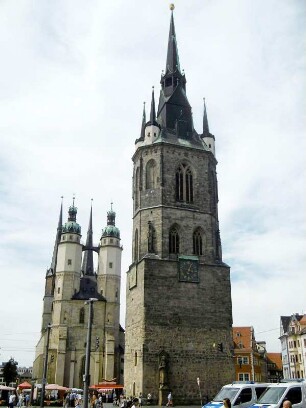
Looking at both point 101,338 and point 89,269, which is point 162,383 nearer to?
point 101,338

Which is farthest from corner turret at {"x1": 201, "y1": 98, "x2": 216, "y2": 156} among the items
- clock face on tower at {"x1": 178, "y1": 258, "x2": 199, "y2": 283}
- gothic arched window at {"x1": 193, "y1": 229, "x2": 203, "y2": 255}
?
clock face on tower at {"x1": 178, "y1": 258, "x2": 199, "y2": 283}

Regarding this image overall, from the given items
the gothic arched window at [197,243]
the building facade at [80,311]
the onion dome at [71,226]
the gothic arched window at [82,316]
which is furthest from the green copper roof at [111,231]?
the gothic arched window at [197,243]

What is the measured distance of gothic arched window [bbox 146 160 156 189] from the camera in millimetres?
39625

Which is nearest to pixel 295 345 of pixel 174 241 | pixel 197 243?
pixel 197 243

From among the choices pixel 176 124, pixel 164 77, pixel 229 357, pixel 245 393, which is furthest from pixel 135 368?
pixel 164 77

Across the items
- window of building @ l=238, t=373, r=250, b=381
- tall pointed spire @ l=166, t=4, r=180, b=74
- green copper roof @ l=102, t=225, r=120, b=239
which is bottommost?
window of building @ l=238, t=373, r=250, b=381

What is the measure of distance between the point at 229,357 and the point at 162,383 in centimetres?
601

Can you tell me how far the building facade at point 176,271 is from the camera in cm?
3350

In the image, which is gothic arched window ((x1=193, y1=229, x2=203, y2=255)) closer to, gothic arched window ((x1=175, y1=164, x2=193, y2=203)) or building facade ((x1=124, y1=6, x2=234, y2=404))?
building facade ((x1=124, y1=6, x2=234, y2=404))

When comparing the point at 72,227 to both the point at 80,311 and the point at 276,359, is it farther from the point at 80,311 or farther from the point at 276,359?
the point at 276,359

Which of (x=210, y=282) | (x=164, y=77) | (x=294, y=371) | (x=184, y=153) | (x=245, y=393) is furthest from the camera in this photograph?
(x=294, y=371)

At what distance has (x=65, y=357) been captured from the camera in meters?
63.2

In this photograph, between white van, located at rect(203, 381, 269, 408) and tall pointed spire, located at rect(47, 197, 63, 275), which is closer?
white van, located at rect(203, 381, 269, 408)

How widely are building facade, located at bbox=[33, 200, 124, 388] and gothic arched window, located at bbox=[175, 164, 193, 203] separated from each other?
31.1m
